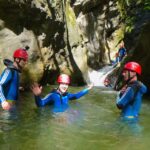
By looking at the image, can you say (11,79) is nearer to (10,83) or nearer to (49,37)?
(10,83)

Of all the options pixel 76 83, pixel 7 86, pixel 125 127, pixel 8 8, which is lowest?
pixel 76 83

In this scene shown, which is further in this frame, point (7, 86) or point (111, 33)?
point (111, 33)

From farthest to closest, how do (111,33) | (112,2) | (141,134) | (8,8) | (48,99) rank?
(111,33), (112,2), (8,8), (48,99), (141,134)

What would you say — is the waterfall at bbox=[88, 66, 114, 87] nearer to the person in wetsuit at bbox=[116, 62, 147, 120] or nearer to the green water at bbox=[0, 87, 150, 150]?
the green water at bbox=[0, 87, 150, 150]

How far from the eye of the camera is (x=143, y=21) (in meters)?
21.9

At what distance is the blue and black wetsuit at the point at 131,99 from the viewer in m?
9.22

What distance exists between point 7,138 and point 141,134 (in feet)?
9.42

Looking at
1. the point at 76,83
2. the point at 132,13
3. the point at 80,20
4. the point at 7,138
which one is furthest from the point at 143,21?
the point at 7,138

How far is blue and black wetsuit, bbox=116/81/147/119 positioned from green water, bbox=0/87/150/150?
1.02 ft

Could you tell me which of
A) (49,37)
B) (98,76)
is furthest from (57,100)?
(98,76)

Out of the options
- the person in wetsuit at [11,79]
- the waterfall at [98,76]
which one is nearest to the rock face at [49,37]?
the waterfall at [98,76]

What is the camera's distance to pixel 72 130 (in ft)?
29.8

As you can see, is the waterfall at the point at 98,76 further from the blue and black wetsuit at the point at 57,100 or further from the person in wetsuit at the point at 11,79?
the person in wetsuit at the point at 11,79

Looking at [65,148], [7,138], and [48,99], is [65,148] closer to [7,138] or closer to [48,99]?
[7,138]
